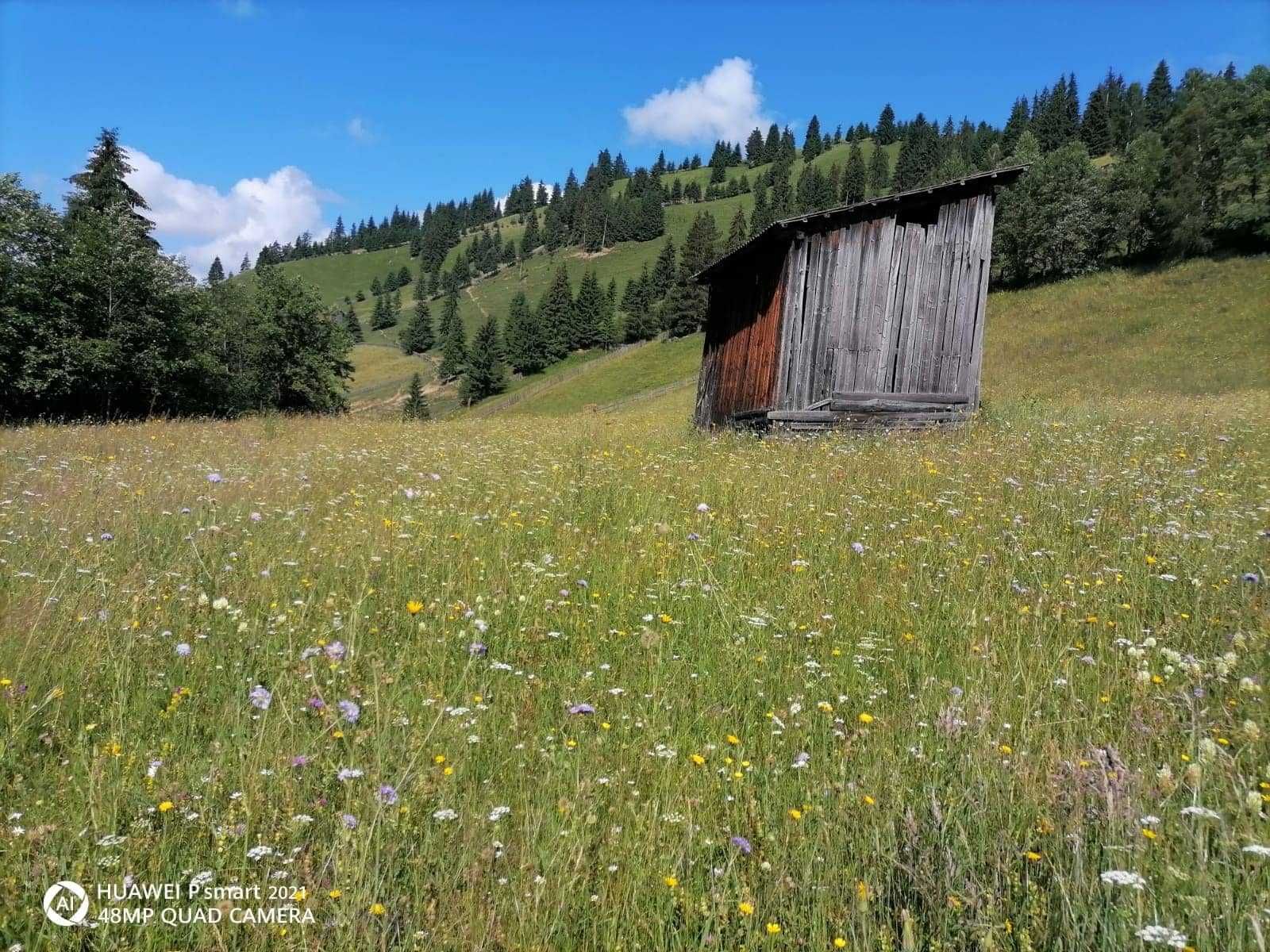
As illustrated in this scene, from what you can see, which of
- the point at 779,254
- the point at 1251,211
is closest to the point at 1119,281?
the point at 1251,211

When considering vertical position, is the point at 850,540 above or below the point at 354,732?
above

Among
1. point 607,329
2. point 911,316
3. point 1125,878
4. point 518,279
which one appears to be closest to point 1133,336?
point 911,316

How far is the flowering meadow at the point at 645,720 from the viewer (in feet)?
6.28

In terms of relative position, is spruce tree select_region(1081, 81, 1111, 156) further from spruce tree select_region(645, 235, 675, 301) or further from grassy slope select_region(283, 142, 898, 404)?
spruce tree select_region(645, 235, 675, 301)

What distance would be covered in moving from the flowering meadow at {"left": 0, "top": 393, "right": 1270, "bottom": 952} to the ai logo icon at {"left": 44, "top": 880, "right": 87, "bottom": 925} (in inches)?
2.2

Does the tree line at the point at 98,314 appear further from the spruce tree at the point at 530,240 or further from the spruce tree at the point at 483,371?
the spruce tree at the point at 530,240

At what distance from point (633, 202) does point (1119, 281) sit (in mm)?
129485

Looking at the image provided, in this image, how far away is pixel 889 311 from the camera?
15.2 m

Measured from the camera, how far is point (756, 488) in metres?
7.21

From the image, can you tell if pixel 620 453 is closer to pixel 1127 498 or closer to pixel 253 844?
pixel 1127 498

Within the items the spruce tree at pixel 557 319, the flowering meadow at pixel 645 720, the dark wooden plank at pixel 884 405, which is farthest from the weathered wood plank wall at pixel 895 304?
the spruce tree at pixel 557 319

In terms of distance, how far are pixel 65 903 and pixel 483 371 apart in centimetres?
8284

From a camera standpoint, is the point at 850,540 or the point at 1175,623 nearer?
the point at 1175,623

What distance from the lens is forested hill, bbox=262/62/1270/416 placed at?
46.9 metres
